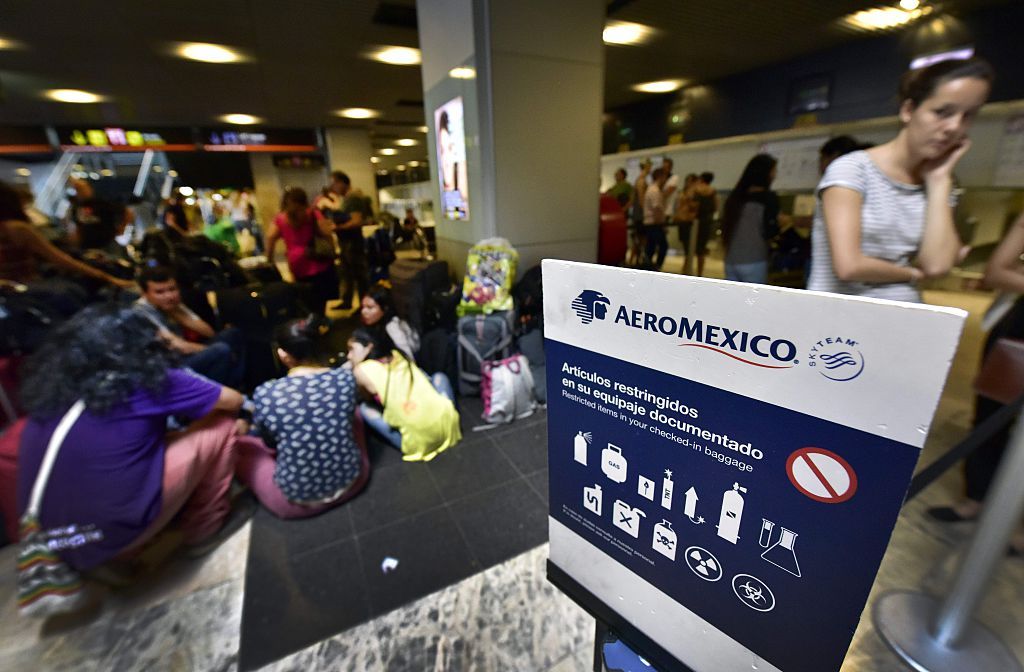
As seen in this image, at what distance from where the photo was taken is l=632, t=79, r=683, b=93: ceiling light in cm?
778

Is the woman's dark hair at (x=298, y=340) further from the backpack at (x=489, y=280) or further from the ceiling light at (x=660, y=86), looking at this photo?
the ceiling light at (x=660, y=86)

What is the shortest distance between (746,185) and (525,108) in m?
1.89

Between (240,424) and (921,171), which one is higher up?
(921,171)

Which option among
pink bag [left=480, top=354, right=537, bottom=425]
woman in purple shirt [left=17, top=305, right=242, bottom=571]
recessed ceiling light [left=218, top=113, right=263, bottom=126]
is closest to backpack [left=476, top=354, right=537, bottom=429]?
pink bag [left=480, top=354, right=537, bottom=425]

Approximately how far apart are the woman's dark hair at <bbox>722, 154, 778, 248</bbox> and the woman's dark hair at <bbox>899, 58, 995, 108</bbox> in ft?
6.53

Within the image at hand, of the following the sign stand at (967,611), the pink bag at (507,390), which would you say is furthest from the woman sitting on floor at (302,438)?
the sign stand at (967,611)

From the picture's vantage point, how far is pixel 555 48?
11.6 ft

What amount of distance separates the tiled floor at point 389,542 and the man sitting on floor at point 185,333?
3.50 ft

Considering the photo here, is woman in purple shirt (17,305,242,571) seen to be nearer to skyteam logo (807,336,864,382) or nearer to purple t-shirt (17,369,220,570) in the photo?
purple t-shirt (17,369,220,570)

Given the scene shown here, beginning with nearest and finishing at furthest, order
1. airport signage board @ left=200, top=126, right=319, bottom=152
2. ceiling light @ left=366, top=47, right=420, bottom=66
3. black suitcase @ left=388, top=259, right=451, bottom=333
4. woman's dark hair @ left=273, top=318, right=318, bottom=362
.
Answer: woman's dark hair @ left=273, top=318, right=318, bottom=362, black suitcase @ left=388, top=259, right=451, bottom=333, ceiling light @ left=366, top=47, right=420, bottom=66, airport signage board @ left=200, top=126, right=319, bottom=152

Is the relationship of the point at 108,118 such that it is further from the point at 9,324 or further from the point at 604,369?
the point at 604,369

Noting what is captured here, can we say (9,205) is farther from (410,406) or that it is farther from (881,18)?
(881,18)

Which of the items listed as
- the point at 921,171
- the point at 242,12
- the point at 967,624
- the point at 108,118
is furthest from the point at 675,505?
the point at 108,118

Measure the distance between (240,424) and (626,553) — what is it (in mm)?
2234
